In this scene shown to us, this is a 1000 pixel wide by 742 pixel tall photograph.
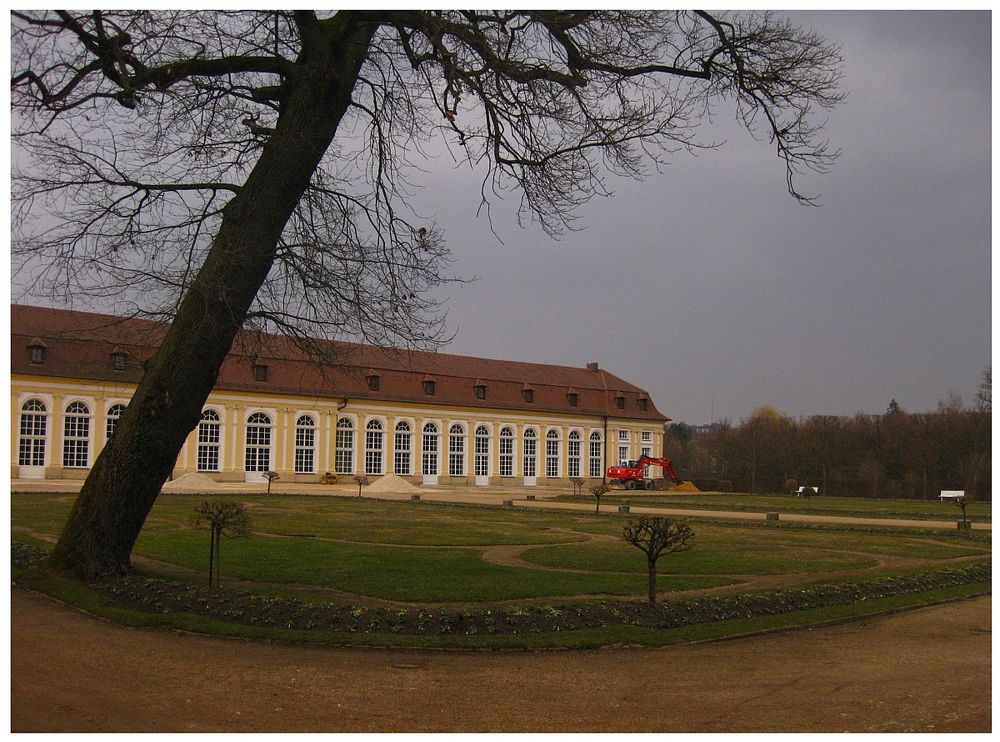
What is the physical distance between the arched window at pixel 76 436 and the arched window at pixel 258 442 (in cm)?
809

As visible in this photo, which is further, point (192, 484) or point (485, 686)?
point (192, 484)

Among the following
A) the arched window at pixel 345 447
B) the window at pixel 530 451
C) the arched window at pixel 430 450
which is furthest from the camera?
the window at pixel 530 451

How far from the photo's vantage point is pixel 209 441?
4847 centimetres

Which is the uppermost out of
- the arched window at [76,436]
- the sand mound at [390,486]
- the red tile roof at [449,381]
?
the red tile roof at [449,381]

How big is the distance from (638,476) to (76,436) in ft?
99.7

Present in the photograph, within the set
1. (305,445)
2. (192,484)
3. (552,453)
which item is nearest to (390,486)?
(192,484)

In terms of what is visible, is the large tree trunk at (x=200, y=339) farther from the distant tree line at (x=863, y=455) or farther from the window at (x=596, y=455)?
the window at (x=596, y=455)

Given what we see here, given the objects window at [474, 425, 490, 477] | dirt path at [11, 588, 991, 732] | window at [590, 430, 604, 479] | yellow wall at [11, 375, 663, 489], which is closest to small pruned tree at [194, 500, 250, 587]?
dirt path at [11, 588, 991, 732]

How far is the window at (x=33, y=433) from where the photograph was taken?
140ft

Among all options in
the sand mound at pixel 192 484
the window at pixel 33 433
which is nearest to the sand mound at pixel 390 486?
the sand mound at pixel 192 484

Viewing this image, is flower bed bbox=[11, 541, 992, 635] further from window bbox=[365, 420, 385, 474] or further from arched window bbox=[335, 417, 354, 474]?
window bbox=[365, 420, 385, 474]

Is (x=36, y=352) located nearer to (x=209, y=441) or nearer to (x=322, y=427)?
(x=209, y=441)

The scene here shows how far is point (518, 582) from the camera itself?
11648 millimetres

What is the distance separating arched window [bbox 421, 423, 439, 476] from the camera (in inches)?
2229
